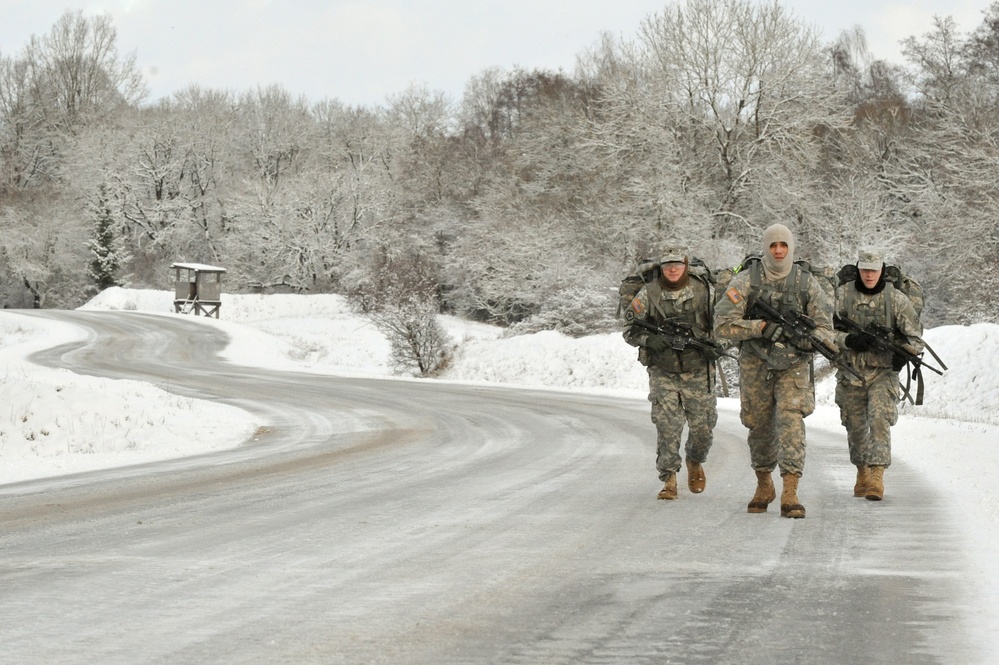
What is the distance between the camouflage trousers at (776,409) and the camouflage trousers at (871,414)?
2.85 ft

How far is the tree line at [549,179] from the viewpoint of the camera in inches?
1678

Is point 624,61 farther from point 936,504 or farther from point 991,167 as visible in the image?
point 936,504

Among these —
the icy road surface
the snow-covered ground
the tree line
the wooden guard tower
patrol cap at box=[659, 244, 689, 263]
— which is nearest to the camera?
the icy road surface

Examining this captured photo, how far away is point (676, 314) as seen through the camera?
8.90m

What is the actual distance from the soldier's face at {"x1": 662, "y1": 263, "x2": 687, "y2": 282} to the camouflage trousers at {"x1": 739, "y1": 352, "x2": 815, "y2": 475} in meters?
0.79

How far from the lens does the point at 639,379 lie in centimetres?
2869

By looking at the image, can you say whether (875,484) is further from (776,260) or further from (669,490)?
(776,260)

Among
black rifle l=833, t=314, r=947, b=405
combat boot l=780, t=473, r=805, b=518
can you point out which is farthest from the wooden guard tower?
combat boot l=780, t=473, r=805, b=518

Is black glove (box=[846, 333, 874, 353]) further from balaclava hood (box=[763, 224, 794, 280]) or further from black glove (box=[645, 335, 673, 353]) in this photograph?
black glove (box=[645, 335, 673, 353])

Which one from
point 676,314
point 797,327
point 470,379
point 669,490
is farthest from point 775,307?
point 470,379

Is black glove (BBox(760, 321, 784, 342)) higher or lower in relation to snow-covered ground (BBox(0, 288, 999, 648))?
higher

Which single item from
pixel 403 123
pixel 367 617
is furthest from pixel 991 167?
pixel 403 123

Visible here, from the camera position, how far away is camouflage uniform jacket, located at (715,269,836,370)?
8.24 metres

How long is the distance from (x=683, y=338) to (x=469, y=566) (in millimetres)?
A: 3304
